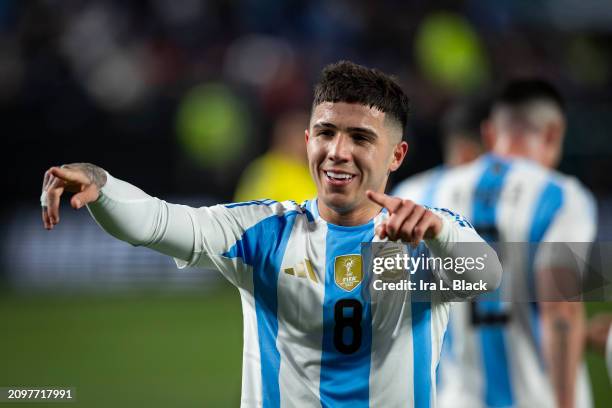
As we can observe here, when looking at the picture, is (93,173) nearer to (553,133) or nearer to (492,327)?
(492,327)

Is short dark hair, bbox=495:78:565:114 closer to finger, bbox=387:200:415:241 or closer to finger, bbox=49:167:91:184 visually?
finger, bbox=387:200:415:241

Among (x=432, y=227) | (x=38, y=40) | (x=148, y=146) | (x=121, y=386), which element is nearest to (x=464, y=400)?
(x=432, y=227)

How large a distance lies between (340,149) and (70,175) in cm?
89

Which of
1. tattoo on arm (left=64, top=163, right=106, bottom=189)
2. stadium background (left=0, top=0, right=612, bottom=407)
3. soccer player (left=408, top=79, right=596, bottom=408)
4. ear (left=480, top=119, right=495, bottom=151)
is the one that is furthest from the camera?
stadium background (left=0, top=0, right=612, bottom=407)

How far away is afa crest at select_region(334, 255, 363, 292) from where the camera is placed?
10.3 ft

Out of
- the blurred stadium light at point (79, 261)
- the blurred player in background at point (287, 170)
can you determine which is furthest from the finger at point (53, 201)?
the blurred stadium light at point (79, 261)

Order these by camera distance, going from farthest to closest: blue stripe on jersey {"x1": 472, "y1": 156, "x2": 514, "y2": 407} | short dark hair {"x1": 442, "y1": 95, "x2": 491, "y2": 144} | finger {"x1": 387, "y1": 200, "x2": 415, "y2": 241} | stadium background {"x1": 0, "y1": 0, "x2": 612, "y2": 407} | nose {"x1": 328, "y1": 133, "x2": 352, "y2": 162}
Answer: stadium background {"x1": 0, "y1": 0, "x2": 612, "y2": 407} → short dark hair {"x1": 442, "y1": 95, "x2": 491, "y2": 144} → blue stripe on jersey {"x1": 472, "y1": 156, "x2": 514, "y2": 407} → nose {"x1": 328, "y1": 133, "x2": 352, "y2": 162} → finger {"x1": 387, "y1": 200, "x2": 415, "y2": 241}

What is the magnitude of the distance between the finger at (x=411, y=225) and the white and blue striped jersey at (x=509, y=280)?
2.08m

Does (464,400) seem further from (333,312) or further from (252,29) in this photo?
(252,29)

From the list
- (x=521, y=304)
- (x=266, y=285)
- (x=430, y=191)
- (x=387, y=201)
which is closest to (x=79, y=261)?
(x=430, y=191)

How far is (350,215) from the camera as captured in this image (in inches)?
127

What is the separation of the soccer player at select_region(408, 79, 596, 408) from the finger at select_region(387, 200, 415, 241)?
2.05 meters

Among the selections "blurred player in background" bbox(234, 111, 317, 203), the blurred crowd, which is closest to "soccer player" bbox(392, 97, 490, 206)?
"blurred player in background" bbox(234, 111, 317, 203)

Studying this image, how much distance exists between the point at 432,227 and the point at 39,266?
11.0 metres
